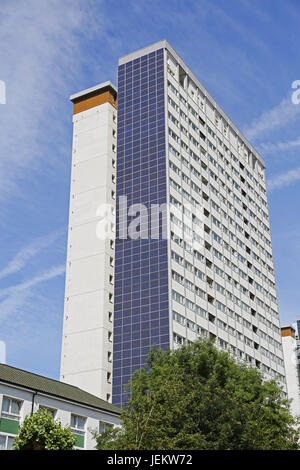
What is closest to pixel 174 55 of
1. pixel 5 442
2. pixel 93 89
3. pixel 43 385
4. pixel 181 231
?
pixel 93 89

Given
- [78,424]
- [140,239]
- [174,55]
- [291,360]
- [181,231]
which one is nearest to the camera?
[78,424]

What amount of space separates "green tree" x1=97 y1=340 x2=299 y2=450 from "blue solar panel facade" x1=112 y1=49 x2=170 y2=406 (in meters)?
24.7

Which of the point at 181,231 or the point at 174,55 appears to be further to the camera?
the point at 174,55

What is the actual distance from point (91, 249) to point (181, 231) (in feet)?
46.5

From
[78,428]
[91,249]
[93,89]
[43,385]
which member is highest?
[93,89]

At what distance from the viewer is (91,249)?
87562 millimetres

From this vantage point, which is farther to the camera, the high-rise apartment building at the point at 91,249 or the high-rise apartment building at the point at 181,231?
the high-rise apartment building at the point at 91,249

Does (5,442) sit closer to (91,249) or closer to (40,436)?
(40,436)

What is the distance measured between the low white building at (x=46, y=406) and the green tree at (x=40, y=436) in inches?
144

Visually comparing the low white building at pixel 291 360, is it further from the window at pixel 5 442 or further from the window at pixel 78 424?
the window at pixel 5 442

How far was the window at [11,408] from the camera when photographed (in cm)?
4312

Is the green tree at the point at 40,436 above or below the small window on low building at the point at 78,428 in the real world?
below

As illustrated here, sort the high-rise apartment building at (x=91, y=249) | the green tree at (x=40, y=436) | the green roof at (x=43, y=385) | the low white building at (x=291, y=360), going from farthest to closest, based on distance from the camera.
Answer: the low white building at (x=291, y=360) → the high-rise apartment building at (x=91, y=249) → the green roof at (x=43, y=385) → the green tree at (x=40, y=436)

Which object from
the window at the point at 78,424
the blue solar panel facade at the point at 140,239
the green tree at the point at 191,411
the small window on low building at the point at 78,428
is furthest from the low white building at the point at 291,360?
the small window on low building at the point at 78,428
